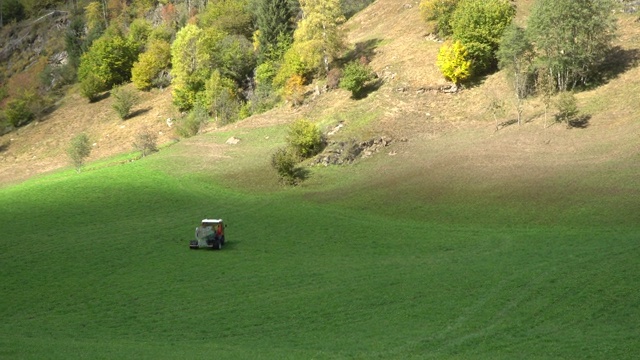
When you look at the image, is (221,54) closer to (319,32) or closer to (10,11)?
(319,32)

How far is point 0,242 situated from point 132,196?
44.9 feet

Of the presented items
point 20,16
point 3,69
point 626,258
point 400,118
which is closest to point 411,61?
point 400,118

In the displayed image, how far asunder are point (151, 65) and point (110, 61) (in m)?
10.8

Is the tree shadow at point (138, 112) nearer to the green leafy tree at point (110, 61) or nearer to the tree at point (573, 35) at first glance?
the green leafy tree at point (110, 61)

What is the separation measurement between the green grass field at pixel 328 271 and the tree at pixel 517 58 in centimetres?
1891

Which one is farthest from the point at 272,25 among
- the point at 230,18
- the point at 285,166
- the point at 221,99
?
the point at 285,166

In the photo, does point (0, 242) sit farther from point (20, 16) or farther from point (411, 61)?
point (20, 16)

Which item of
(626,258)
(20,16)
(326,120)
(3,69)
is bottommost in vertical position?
(626,258)

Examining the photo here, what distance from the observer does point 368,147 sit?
2514 inches

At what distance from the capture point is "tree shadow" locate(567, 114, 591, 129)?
192 feet

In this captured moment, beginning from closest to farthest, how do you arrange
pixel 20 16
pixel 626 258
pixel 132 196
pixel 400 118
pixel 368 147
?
pixel 626 258 → pixel 132 196 → pixel 368 147 → pixel 400 118 → pixel 20 16

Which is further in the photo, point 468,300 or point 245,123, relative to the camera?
point 245,123

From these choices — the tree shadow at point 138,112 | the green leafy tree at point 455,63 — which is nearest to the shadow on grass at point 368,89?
the green leafy tree at point 455,63

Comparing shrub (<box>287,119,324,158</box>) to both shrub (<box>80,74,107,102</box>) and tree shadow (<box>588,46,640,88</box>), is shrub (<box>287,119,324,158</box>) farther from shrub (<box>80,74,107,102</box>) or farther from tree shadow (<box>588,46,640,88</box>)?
shrub (<box>80,74,107,102</box>)
